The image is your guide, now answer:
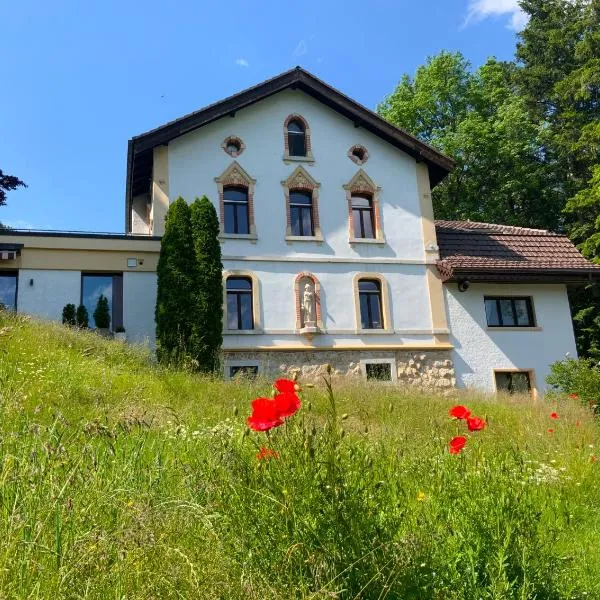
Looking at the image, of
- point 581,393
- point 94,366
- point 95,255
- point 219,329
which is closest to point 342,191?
point 219,329

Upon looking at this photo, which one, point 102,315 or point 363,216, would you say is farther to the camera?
point 363,216

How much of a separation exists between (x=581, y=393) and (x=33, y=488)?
12040 millimetres

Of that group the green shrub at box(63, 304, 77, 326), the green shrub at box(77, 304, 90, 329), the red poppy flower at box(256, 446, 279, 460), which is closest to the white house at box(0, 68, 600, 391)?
the green shrub at box(63, 304, 77, 326)

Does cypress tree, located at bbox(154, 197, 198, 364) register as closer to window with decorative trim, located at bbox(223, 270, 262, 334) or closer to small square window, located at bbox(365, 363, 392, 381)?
window with decorative trim, located at bbox(223, 270, 262, 334)

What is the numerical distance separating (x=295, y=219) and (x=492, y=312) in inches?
289

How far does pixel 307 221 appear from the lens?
1909cm

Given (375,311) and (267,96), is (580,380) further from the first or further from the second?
(267,96)

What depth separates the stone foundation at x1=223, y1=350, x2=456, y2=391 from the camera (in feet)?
55.9

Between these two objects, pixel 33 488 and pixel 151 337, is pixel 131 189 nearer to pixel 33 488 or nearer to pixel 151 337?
pixel 151 337

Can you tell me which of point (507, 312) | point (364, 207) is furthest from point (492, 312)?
point (364, 207)

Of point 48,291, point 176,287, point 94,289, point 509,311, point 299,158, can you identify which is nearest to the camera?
point 176,287

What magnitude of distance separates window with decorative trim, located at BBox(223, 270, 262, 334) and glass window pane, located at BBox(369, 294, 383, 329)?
3.78 metres

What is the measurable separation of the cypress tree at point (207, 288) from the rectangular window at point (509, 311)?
30.4 feet

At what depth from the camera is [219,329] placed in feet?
50.8
